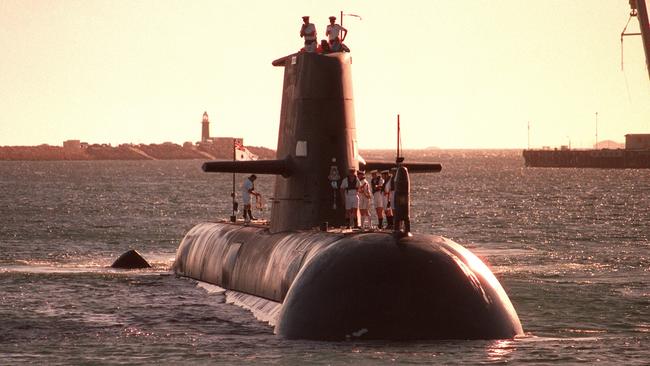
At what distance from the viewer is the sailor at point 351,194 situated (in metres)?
31.4

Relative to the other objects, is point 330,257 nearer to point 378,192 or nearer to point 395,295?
point 395,295

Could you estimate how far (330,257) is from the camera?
80.3 feet

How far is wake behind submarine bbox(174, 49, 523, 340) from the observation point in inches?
912

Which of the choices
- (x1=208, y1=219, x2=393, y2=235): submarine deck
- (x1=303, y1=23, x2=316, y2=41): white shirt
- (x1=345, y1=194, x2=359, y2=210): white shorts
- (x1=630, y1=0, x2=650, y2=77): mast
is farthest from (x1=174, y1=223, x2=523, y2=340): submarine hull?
(x1=630, y1=0, x2=650, y2=77): mast

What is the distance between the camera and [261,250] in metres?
32.6

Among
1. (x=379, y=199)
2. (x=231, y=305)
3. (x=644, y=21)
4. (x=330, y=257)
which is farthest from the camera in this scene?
(x=644, y=21)

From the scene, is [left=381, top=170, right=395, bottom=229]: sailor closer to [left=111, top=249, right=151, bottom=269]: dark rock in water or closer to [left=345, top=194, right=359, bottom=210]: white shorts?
[left=345, top=194, right=359, bottom=210]: white shorts

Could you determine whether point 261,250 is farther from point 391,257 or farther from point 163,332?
point 391,257

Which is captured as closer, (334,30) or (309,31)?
(334,30)

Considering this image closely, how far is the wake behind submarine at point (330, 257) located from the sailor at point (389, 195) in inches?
32.0

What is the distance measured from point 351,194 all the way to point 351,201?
18cm

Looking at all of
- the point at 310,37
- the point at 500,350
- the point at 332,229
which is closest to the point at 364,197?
the point at 332,229

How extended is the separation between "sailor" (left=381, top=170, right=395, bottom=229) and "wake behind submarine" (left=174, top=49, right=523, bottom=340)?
2.67ft

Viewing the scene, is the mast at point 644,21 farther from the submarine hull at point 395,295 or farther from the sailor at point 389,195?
the submarine hull at point 395,295
